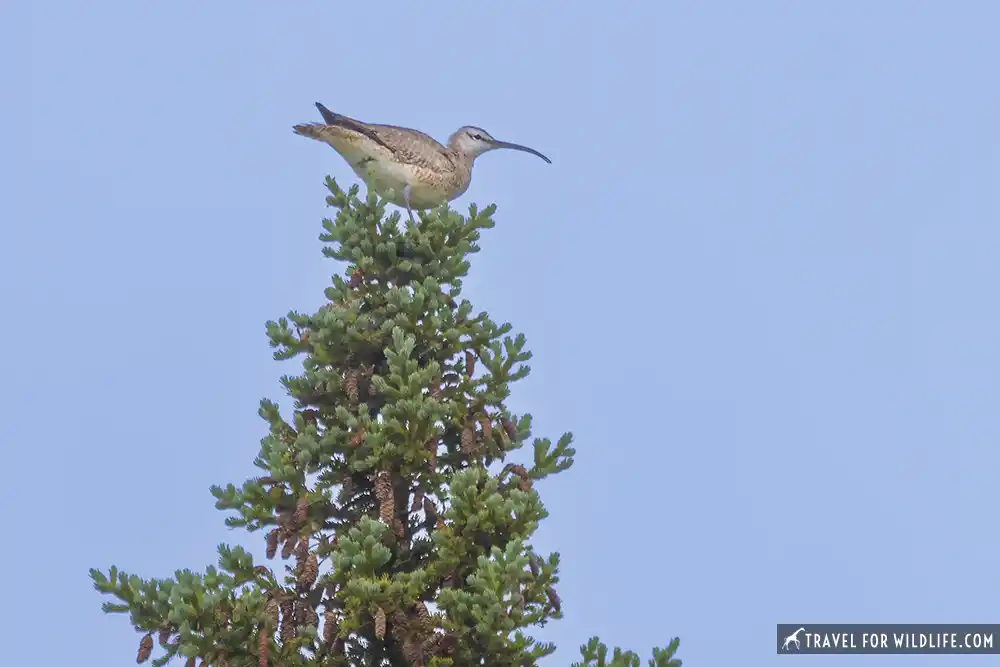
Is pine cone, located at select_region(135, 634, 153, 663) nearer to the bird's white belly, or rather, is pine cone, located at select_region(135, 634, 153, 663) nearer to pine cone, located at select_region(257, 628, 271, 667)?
pine cone, located at select_region(257, 628, 271, 667)

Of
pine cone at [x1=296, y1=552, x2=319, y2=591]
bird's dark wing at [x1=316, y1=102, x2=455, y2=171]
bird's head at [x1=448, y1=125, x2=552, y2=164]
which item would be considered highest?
bird's head at [x1=448, y1=125, x2=552, y2=164]

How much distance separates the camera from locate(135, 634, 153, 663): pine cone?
996cm

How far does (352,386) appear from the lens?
11.6m

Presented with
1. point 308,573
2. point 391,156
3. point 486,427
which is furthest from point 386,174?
point 308,573

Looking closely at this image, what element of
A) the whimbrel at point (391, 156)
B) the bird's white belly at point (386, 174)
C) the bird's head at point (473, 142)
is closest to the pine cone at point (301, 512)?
the whimbrel at point (391, 156)

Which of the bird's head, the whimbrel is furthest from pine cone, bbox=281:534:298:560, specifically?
the bird's head

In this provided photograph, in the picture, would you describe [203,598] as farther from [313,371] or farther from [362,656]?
[313,371]

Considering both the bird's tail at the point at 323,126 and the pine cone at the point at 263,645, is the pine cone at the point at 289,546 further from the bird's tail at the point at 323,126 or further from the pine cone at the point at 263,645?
the bird's tail at the point at 323,126

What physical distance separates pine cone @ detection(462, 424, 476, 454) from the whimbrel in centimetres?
368

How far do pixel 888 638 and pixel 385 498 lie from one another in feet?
22.7

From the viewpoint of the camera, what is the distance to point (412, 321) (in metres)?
12.0

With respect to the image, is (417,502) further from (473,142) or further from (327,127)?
(473,142)

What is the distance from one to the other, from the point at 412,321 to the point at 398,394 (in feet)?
2.94

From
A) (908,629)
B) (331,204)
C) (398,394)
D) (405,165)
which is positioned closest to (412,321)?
(398,394)
